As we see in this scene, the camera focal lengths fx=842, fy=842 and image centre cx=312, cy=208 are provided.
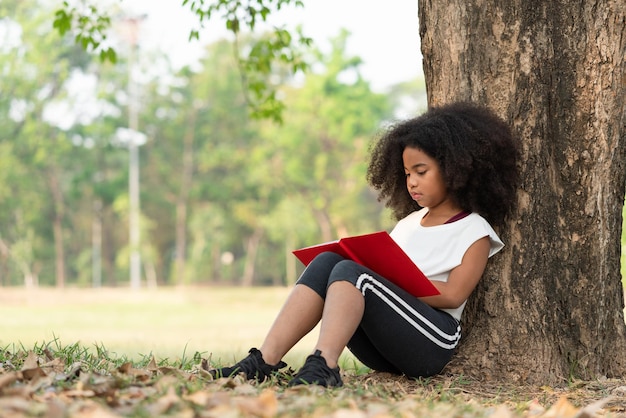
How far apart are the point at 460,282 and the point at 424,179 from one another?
535mm

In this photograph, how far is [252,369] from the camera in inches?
144

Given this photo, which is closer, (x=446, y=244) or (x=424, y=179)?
(x=446, y=244)

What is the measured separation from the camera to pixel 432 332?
12.4ft

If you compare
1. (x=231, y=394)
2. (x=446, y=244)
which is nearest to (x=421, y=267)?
(x=446, y=244)

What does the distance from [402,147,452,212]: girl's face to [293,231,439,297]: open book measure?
468 millimetres

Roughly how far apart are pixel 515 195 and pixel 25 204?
3470 cm

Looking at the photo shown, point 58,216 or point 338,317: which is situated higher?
point 58,216

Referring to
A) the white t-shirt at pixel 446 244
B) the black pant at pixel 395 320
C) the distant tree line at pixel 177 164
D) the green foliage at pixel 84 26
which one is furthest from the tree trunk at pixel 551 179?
the distant tree line at pixel 177 164

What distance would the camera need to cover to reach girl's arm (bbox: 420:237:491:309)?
12.4ft

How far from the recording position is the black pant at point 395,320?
3641 mm

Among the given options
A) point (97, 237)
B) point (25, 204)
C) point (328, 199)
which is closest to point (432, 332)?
point (328, 199)

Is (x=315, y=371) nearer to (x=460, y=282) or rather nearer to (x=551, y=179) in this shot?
(x=460, y=282)

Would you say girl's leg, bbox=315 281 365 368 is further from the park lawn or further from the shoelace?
the park lawn

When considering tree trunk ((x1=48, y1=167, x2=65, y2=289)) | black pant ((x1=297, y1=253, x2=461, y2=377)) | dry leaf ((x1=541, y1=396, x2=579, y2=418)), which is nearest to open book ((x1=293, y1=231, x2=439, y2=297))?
black pant ((x1=297, y1=253, x2=461, y2=377))
